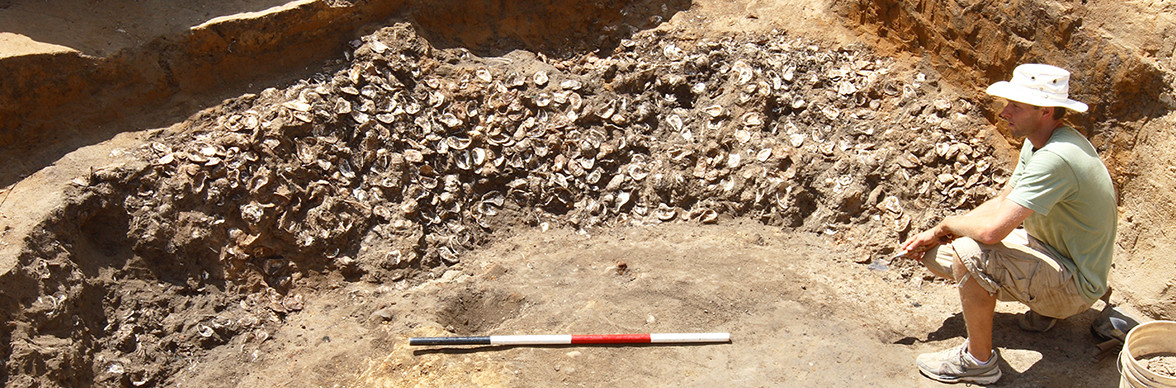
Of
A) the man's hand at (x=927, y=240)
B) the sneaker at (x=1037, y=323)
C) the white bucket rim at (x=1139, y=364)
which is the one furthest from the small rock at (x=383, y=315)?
the white bucket rim at (x=1139, y=364)

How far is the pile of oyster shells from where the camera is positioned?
4.09m

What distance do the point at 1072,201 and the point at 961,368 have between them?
78 centimetres

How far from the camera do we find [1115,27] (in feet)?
12.3

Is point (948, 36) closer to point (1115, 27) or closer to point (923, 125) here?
point (923, 125)

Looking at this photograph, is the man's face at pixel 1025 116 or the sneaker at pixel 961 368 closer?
the man's face at pixel 1025 116

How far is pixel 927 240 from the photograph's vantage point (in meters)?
3.27

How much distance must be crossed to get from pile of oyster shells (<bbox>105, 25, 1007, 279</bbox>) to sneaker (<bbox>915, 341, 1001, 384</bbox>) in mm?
998

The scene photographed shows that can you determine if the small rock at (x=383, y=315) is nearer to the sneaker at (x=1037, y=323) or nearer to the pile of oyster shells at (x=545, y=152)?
the pile of oyster shells at (x=545, y=152)

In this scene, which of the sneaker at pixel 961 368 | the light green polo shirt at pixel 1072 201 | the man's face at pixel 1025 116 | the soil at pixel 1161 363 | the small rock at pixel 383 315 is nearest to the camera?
the light green polo shirt at pixel 1072 201

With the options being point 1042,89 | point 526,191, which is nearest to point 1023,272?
point 1042,89

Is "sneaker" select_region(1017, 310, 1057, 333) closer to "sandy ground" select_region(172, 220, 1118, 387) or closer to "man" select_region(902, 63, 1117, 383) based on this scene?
"sandy ground" select_region(172, 220, 1118, 387)

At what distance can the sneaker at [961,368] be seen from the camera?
10.4ft

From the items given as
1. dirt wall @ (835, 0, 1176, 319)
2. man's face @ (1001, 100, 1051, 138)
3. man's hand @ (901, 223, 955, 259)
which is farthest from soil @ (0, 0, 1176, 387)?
man's face @ (1001, 100, 1051, 138)

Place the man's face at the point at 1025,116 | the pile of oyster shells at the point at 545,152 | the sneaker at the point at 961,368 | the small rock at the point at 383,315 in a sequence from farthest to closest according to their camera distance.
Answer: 1. the pile of oyster shells at the point at 545,152
2. the small rock at the point at 383,315
3. the sneaker at the point at 961,368
4. the man's face at the point at 1025,116
